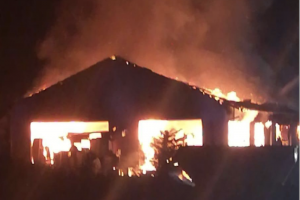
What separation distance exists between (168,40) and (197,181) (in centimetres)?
163

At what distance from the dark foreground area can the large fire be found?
1.77 feet

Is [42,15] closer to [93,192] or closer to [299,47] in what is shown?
[93,192]

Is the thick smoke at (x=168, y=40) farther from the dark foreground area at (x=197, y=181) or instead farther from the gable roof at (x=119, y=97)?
the dark foreground area at (x=197, y=181)

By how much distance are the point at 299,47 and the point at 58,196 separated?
237 cm

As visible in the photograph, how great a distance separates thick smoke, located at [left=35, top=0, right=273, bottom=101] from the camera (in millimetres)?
4020

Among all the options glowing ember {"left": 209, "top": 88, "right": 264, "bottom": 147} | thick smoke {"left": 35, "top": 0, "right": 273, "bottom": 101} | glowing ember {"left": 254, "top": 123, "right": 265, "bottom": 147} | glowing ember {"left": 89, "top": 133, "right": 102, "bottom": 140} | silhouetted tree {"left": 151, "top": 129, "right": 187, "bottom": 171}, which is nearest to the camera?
silhouetted tree {"left": 151, "top": 129, "right": 187, "bottom": 171}

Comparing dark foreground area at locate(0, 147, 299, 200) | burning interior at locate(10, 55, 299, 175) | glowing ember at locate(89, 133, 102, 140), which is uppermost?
burning interior at locate(10, 55, 299, 175)

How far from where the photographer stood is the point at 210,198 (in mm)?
2777

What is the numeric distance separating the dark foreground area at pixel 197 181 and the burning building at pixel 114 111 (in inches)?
21.0

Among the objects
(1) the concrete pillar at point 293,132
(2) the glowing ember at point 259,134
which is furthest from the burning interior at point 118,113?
(1) the concrete pillar at point 293,132

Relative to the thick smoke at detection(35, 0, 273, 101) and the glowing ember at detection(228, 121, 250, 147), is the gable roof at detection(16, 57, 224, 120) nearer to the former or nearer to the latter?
the glowing ember at detection(228, 121, 250, 147)

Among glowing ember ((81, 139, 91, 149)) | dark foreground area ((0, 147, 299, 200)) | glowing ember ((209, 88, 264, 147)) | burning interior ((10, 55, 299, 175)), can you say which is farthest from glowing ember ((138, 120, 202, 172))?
dark foreground area ((0, 147, 299, 200))

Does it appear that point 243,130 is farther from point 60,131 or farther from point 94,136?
point 60,131

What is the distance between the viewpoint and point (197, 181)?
2.85 meters
